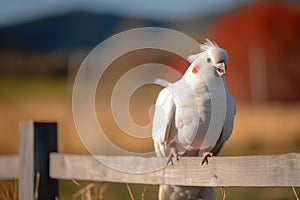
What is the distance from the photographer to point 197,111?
4.83 m

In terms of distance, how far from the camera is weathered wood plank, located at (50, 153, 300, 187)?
367 cm

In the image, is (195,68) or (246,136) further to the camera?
(246,136)

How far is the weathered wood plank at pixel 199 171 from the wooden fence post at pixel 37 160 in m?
0.07

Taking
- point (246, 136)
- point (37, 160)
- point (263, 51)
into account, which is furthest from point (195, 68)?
point (263, 51)

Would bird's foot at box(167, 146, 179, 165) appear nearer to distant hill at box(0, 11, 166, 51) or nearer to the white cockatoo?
the white cockatoo

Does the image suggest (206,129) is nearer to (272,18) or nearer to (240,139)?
(240,139)

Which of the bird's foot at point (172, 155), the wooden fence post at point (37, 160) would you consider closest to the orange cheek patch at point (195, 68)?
the bird's foot at point (172, 155)

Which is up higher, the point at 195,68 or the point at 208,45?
the point at 208,45

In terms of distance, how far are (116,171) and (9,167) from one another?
3.69 ft

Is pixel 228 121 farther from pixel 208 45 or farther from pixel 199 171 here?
pixel 199 171

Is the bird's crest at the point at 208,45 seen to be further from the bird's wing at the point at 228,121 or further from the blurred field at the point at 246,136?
the blurred field at the point at 246,136

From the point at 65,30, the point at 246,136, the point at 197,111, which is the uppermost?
the point at 65,30

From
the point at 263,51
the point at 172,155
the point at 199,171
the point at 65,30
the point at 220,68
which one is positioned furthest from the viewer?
the point at 65,30

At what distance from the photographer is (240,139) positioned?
45.3 feet
